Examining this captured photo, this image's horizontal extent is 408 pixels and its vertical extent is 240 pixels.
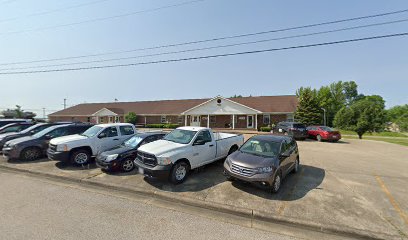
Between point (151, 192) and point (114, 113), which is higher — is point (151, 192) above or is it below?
below

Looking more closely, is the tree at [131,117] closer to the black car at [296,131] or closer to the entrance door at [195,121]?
the entrance door at [195,121]

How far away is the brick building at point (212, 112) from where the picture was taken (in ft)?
97.7

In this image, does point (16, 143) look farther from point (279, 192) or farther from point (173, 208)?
point (279, 192)

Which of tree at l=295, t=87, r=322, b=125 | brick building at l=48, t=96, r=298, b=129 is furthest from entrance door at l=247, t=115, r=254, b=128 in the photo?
tree at l=295, t=87, r=322, b=125

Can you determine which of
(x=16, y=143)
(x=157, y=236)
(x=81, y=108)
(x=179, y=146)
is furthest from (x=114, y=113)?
(x=157, y=236)

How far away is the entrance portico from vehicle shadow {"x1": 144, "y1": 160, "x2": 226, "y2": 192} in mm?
22654

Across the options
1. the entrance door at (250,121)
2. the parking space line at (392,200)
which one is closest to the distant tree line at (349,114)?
the entrance door at (250,121)

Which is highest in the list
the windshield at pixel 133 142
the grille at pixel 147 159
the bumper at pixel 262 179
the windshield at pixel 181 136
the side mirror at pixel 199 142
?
the windshield at pixel 181 136

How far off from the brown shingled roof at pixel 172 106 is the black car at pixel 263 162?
960 inches

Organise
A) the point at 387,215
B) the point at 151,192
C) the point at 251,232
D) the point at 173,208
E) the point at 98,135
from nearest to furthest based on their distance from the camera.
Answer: the point at 251,232 < the point at 387,215 < the point at 173,208 < the point at 151,192 < the point at 98,135

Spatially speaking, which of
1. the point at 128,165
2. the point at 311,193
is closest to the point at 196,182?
the point at 128,165

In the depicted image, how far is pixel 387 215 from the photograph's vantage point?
4.61 meters

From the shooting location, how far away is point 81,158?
27.9 ft

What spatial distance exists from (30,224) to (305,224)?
5810mm
